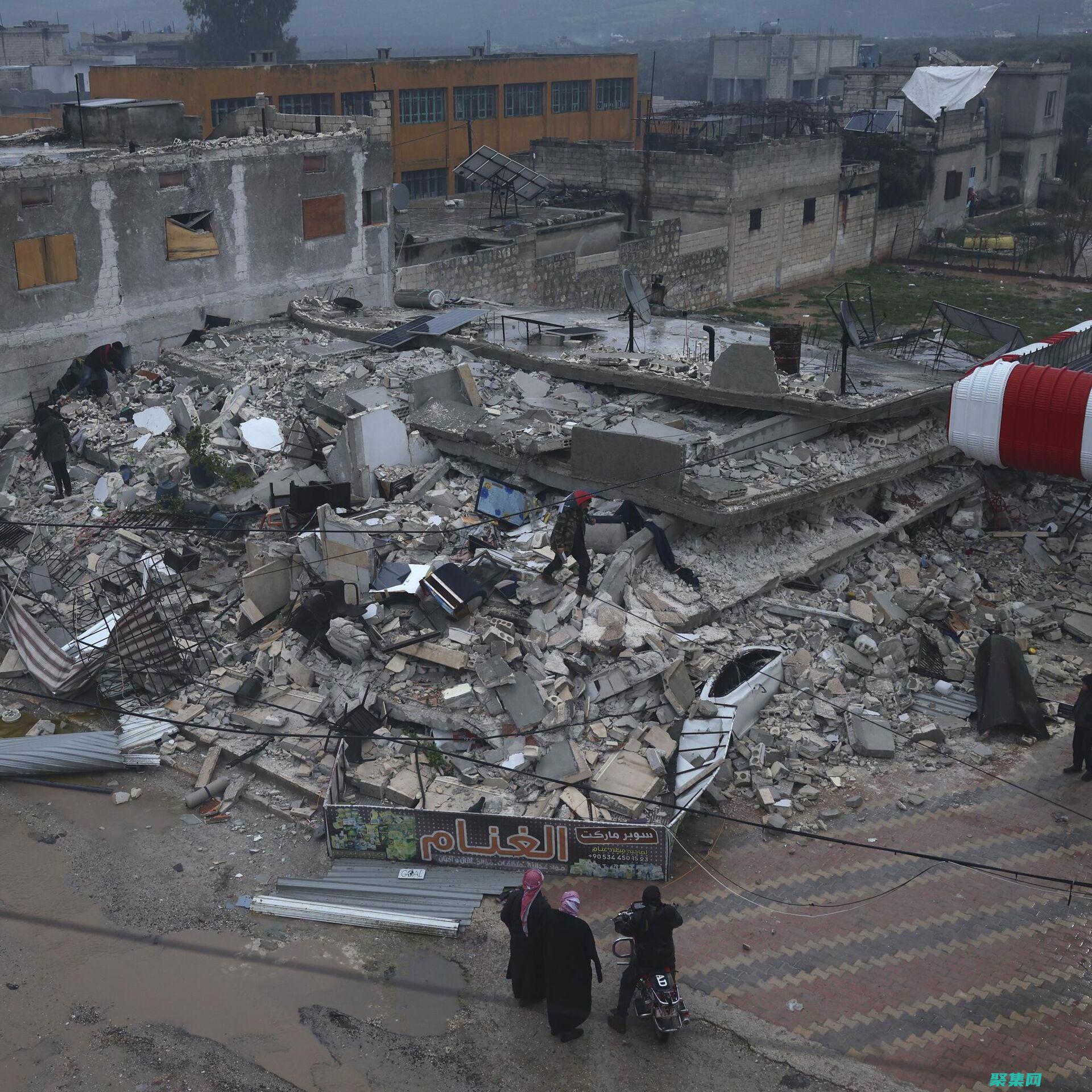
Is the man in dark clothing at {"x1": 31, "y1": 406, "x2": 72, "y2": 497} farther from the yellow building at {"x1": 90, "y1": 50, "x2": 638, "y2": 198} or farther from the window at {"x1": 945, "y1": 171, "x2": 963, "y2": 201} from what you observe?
the window at {"x1": 945, "y1": 171, "x2": 963, "y2": 201}

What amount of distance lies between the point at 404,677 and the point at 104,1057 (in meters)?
4.62

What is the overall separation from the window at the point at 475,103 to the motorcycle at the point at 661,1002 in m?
41.9

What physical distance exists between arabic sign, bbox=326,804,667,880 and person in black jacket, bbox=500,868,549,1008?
1.10 m

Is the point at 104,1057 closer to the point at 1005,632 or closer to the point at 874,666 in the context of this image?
the point at 874,666

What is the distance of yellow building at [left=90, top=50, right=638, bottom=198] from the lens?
39188mm

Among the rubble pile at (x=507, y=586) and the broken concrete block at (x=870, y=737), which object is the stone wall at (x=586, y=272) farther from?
the broken concrete block at (x=870, y=737)

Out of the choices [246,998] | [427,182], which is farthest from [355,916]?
[427,182]

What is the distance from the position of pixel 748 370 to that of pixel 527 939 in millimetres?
9134

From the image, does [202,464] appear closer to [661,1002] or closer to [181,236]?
[181,236]

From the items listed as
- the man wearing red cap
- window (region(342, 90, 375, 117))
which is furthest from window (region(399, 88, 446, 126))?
the man wearing red cap

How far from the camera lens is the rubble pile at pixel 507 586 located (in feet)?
36.2

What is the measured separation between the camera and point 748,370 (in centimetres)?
1514

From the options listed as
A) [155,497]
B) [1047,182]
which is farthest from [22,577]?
[1047,182]

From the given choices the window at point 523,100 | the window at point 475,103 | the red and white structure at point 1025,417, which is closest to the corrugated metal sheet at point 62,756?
the red and white structure at point 1025,417
